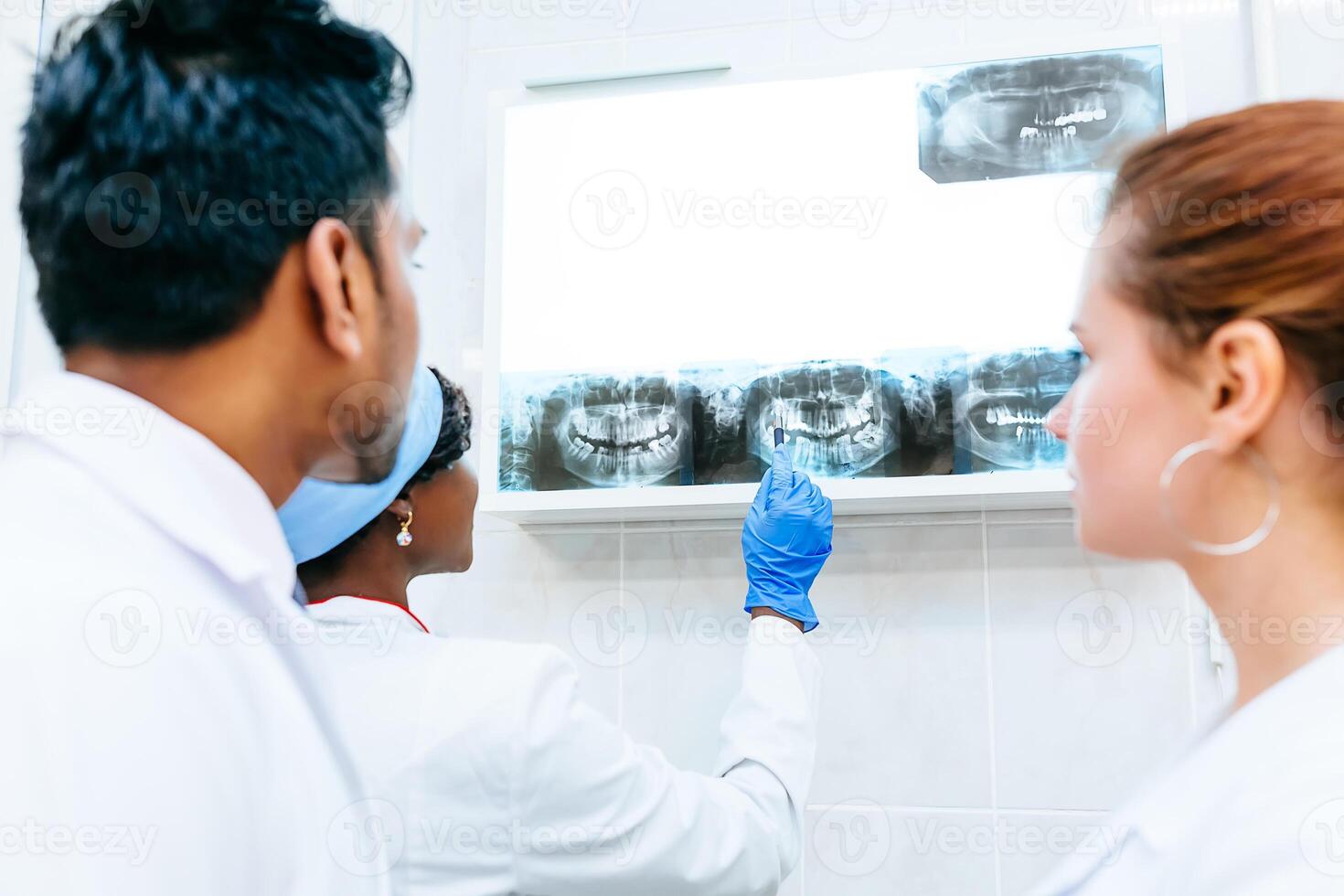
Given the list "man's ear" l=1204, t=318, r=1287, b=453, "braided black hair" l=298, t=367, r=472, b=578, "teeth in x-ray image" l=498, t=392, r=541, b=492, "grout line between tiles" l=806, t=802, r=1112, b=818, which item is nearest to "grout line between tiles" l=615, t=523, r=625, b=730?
"teeth in x-ray image" l=498, t=392, r=541, b=492

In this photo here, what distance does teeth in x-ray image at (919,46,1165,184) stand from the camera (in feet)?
4.74

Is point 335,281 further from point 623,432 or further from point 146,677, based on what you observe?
point 623,432

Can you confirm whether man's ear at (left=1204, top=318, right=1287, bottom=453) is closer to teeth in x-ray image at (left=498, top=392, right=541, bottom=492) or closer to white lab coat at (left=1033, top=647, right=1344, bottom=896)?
white lab coat at (left=1033, top=647, right=1344, bottom=896)

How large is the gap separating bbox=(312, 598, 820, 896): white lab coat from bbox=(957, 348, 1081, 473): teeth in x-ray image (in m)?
0.61

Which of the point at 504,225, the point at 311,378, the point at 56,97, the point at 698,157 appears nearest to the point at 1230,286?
the point at 311,378

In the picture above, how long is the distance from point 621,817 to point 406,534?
40 centimetres

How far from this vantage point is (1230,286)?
26.9 inches

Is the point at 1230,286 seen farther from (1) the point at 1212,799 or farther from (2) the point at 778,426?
(2) the point at 778,426

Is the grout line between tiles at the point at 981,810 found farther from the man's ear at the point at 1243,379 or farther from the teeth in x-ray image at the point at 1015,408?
A: the man's ear at the point at 1243,379

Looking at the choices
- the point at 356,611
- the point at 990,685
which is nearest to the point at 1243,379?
the point at 356,611

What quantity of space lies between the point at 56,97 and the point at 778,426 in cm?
101

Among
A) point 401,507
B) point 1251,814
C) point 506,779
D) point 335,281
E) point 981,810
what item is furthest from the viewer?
point 981,810

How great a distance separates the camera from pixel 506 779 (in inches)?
39.3

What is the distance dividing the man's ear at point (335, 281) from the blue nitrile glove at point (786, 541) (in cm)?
78
